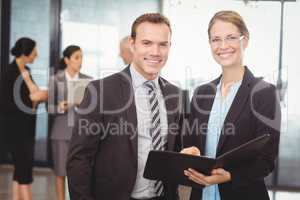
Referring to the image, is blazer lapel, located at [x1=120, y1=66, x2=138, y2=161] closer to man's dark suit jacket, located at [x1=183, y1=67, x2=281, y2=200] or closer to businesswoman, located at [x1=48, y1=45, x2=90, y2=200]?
man's dark suit jacket, located at [x1=183, y1=67, x2=281, y2=200]

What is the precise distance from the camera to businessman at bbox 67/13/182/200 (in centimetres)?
158

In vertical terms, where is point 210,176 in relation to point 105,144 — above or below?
below

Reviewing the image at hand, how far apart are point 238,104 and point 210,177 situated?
1.09 feet

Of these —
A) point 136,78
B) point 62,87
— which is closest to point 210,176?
point 136,78

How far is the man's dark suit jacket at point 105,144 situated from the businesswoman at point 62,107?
1577 millimetres

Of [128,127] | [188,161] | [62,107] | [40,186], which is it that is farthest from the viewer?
[40,186]

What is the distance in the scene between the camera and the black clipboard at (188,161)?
145 centimetres

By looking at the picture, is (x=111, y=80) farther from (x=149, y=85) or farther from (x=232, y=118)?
(x=232, y=118)

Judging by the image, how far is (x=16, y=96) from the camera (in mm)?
3275

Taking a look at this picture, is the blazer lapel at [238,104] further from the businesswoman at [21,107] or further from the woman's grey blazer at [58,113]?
the businesswoman at [21,107]

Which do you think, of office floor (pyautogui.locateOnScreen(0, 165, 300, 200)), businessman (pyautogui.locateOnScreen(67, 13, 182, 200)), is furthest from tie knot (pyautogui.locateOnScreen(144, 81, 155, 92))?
office floor (pyautogui.locateOnScreen(0, 165, 300, 200))

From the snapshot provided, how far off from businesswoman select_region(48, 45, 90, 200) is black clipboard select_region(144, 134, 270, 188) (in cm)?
170

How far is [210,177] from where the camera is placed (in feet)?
5.28

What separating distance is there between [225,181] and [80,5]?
10.6 feet
